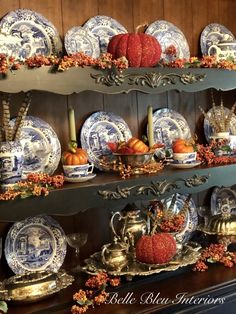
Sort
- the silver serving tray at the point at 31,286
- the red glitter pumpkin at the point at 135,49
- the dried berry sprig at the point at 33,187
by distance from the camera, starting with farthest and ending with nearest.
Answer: the red glitter pumpkin at the point at 135,49 < the silver serving tray at the point at 31,286 < the dried berry sprig at the point at 33,187

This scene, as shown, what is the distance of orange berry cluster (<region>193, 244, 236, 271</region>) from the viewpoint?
5.42 feet

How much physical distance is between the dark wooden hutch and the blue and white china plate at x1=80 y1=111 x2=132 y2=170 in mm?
37

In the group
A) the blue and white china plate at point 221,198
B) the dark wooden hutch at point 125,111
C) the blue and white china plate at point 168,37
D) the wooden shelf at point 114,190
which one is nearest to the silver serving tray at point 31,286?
the dark wooden hutch at point 125,111

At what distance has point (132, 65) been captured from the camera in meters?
1.50

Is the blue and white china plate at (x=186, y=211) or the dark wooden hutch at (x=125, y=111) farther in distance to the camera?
the blue and white china plate at (x=186, y=211)

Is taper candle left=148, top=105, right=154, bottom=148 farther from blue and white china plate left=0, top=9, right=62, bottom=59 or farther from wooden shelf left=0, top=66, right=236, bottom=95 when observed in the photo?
blue and white china plate left=0, top=9, right=62, bottom=59

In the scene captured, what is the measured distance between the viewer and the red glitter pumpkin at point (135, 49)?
4.85 feet

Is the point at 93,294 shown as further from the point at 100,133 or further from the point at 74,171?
the point at 100,133

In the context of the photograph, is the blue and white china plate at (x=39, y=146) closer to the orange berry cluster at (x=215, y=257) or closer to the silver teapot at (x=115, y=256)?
the silver teapot at (x=115, y=256)

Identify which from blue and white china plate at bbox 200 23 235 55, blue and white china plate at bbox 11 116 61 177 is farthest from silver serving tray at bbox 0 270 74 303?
blue and white china plate at bbox 200 23 235 55

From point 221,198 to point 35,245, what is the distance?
977mm

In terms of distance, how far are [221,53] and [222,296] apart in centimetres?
97

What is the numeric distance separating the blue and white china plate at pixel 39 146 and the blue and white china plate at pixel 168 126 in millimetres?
492

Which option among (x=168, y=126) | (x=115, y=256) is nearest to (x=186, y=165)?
(x=168, y=126)
